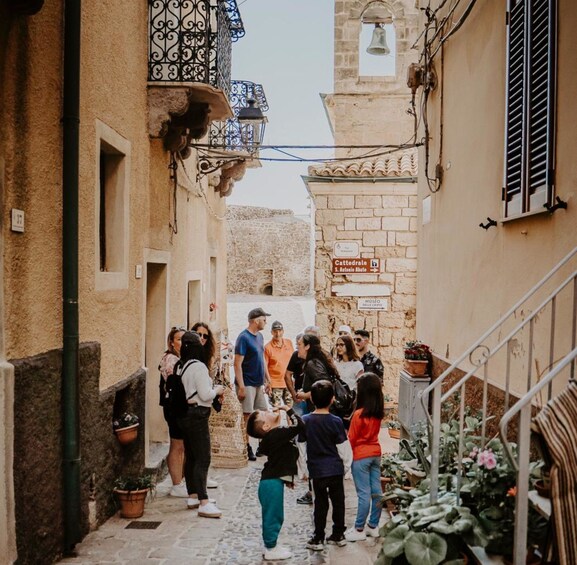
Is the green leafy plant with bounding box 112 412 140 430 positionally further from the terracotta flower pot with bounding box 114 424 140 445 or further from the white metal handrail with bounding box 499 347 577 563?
the white metal handrail with bounding box 499 347 577 563

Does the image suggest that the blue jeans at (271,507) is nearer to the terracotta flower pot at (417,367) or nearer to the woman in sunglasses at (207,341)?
the woman in sunglasses at (207,341)

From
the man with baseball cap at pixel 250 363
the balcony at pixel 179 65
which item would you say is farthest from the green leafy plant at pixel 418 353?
the balcony at pixel 179 65

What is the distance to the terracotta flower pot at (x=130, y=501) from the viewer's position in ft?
24.1

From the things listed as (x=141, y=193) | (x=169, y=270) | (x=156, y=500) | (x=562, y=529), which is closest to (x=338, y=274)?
(x=169, y=270)

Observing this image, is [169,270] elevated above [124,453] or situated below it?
above

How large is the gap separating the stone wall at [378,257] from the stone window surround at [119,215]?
6.53 meters

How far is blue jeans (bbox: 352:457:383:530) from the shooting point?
21.2 ft

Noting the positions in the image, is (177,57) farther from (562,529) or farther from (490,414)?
(562,529)

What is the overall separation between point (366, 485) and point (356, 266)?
7961mm

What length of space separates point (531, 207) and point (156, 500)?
4.97m

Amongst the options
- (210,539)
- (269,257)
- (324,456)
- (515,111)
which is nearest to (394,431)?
(210,539)

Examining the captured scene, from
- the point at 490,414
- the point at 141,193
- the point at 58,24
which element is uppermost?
the point at 58,24

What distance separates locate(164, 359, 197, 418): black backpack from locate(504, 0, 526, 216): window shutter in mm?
3349

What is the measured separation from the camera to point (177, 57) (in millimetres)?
9172
